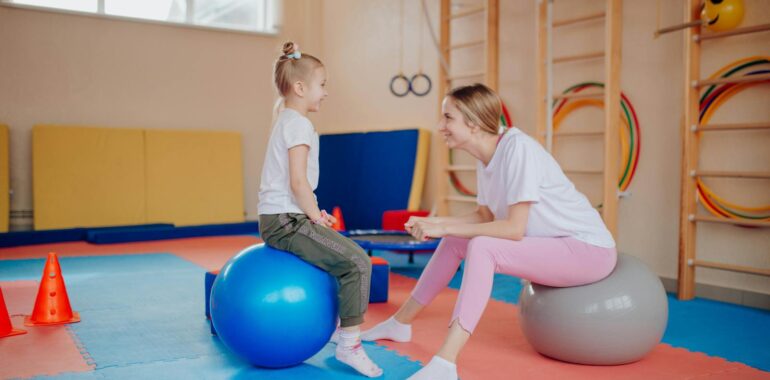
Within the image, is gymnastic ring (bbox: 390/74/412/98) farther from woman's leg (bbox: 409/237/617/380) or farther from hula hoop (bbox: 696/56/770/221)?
woman's leg (bbox: 409/237/617/380)

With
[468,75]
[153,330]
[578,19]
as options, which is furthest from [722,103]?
[153,330]

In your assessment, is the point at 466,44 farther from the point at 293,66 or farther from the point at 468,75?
the point at 293,66

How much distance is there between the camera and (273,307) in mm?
2365

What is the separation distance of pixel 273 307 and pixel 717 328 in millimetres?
2196

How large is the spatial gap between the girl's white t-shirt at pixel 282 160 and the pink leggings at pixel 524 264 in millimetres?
655

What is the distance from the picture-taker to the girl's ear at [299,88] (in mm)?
2594

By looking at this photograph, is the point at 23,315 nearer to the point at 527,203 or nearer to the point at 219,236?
the point at 527,203

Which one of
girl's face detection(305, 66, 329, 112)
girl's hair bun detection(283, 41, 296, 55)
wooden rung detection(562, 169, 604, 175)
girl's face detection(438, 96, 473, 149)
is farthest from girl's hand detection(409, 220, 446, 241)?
wooden rung detection(562, 169, 604, 175)

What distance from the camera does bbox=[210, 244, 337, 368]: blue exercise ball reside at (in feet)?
7.79

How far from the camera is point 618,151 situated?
445 centimetres

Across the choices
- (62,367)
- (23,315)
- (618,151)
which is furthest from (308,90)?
(618,151)

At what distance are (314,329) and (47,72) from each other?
224 inches

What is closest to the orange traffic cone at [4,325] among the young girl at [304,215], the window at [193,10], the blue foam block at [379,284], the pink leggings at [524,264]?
the young girl at [304,215]

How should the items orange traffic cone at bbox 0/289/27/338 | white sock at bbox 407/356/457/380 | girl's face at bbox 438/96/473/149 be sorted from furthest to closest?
orange traffic cone at bbox 0/289/27/338 → girl's face at bbox 438/96/473/149 → white sock at bbox 407/356/457/380
